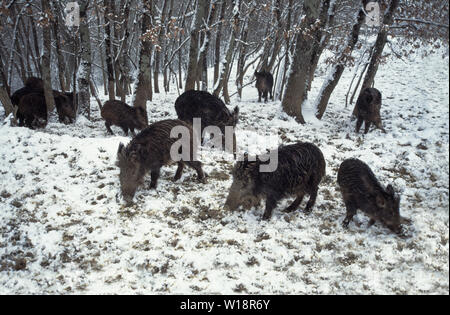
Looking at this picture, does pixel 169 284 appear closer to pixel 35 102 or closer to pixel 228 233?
pixel 228 233

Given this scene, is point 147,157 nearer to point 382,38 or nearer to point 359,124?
point 359,124

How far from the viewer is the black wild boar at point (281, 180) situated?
5.54 meters

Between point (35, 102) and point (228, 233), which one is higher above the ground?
point (35, 102)

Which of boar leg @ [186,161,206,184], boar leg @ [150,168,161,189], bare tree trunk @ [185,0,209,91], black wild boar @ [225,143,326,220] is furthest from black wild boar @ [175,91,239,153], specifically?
black wild boar @ [225,143,326,220]

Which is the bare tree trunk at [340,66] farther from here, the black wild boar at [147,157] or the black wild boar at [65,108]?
the black wild boar at [65,108]

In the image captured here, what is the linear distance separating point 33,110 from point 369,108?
10310 millimetres

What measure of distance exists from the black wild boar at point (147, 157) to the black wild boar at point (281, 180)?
1.27m

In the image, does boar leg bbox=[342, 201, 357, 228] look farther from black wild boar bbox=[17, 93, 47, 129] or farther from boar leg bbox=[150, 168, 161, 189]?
black wild boar bbox=[17, 93, 47, 129]

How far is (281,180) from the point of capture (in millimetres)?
5551

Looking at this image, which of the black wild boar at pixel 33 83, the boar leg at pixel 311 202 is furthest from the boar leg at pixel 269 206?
the black wild boar at pixel 33 83

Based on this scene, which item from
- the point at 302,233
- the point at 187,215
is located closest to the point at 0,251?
the point at 187,215

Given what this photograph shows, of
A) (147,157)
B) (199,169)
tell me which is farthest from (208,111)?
(147,157)

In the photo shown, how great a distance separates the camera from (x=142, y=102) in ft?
32.7

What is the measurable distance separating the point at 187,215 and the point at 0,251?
2782mm
